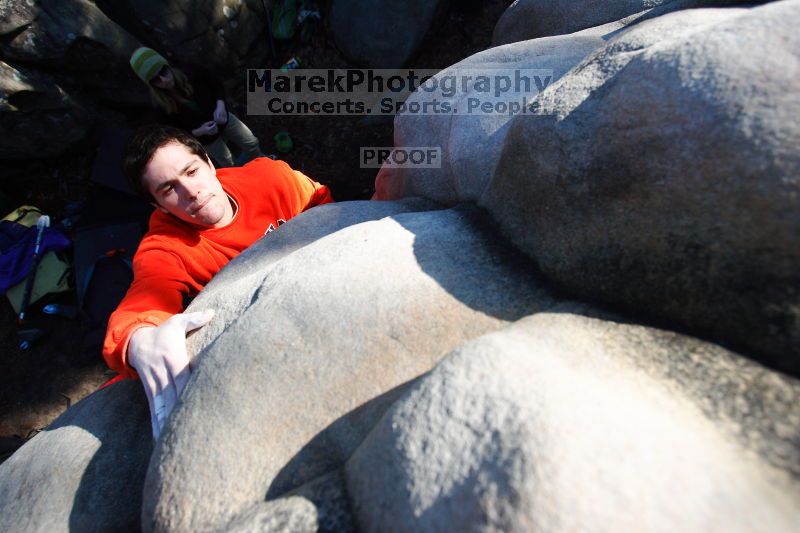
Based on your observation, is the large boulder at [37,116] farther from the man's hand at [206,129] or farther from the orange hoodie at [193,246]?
the orange hoodie at [193,246]

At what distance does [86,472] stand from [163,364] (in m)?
0.32

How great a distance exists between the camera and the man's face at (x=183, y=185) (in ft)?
5.65

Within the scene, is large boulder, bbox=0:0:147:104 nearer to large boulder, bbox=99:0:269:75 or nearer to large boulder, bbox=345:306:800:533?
large boulder, bbox=99:0:269:75

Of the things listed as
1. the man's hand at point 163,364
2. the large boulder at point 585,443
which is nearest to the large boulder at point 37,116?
the man's hand at point 163,364

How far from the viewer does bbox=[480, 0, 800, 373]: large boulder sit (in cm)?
76

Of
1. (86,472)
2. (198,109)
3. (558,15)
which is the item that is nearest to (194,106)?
(198,109)

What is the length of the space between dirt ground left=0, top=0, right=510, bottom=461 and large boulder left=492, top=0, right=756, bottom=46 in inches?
50.7

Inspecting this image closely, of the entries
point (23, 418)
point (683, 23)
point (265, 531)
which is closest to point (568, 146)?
point (683, 23)

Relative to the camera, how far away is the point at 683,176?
85 centimetres

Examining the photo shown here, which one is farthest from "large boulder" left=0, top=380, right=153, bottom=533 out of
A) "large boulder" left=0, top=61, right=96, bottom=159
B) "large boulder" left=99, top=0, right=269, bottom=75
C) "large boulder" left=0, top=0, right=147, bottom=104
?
"large boulder" left=99, top=0, right=269, bottom=75

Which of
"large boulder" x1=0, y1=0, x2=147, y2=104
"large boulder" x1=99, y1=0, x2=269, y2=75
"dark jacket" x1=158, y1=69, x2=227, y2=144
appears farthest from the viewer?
"large boulder" x1=99, y1=0, x2=269, y2=75

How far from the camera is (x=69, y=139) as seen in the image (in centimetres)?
357

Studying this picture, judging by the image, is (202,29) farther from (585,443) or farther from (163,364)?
(585,443)

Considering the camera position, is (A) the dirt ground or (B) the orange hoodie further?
(A) the dirt ground
